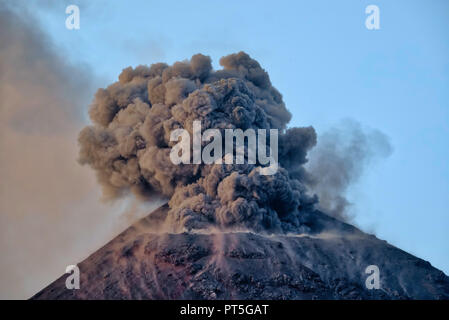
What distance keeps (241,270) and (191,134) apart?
10659mm

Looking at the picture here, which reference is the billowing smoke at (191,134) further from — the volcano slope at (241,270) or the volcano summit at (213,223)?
the volcano slope at (241,270)

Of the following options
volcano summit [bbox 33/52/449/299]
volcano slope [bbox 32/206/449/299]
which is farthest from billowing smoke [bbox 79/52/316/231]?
volcano slope [bbox 32/206/449/299]

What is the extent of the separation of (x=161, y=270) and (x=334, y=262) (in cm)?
1132

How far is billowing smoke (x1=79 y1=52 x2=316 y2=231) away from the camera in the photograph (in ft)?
129

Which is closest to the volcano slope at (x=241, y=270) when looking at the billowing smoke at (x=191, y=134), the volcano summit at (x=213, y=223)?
the volcano summit at (x=213, y=223)

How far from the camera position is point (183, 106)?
1678 inches

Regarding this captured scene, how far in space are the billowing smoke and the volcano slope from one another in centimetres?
177

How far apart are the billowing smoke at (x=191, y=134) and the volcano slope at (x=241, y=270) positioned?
1.77 m

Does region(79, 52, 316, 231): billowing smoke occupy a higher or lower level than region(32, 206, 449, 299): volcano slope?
higher

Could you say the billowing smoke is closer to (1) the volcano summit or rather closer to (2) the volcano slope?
(1) the volcano summit
